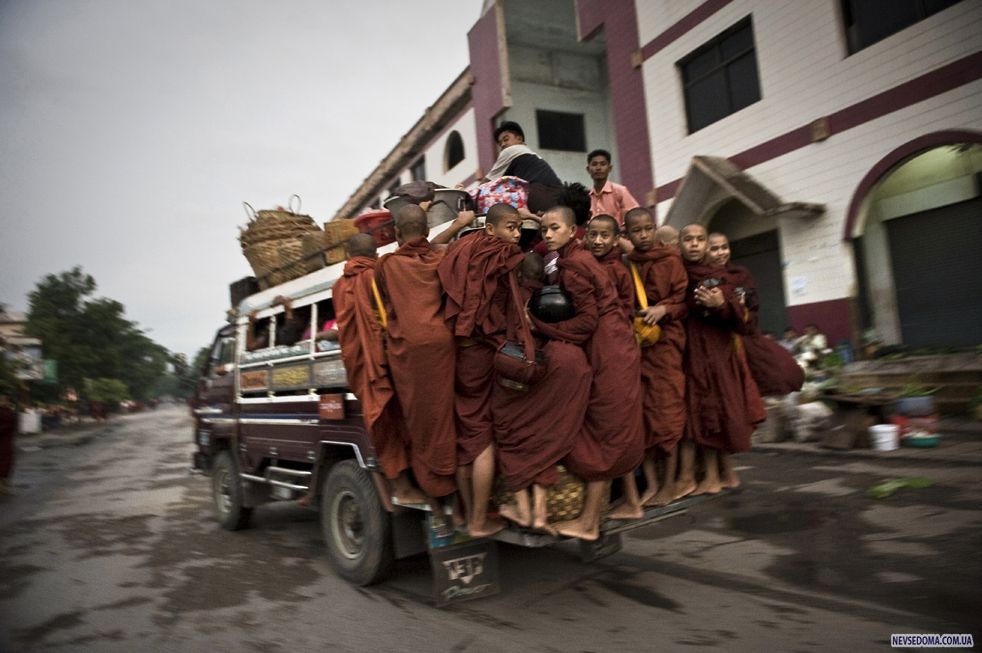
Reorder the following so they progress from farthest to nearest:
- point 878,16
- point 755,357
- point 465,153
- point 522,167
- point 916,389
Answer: point 465,153 → point 878,16 → point 916,389 → point 522,167 → point 755,357

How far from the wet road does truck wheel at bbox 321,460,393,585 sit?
161mm

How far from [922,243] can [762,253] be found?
8.87ft

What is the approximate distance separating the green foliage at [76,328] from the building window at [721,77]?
3811cm

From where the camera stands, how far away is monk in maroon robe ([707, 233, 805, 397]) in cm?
392

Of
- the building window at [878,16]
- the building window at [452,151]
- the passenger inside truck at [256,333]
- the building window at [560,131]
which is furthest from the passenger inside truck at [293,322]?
the building window at [452,151]

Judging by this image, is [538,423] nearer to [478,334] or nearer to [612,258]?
[478,334]

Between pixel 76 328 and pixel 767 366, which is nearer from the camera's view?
pixel 767 366

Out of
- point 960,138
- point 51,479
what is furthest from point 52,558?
point 960,138

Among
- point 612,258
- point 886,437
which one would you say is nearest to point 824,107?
point 886,437

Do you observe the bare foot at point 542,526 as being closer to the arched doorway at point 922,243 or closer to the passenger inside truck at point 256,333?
the passenger inside truck at point 256,333

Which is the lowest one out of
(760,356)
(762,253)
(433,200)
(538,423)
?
(538,423)

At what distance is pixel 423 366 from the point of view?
327 cm

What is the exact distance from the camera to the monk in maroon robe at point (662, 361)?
358 cm

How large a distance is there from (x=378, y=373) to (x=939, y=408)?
25.2 feet
